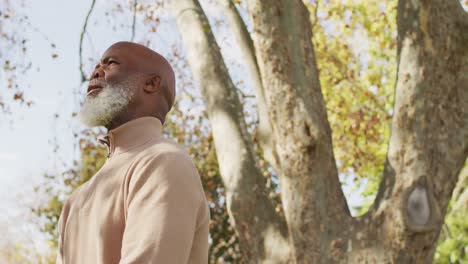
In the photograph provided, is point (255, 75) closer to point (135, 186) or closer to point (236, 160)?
point (236, 160)

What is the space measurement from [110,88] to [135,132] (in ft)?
0.51

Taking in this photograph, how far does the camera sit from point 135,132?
2213 millimetres

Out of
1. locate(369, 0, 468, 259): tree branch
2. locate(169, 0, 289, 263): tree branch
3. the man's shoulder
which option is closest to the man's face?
the man's shoulder

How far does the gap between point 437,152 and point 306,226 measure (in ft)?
3.63

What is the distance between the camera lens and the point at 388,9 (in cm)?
1241

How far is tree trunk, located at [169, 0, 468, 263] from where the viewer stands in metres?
5.36

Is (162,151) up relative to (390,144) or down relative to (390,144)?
up

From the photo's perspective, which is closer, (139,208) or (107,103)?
(139,208)

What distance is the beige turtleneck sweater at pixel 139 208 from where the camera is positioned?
1.91 m

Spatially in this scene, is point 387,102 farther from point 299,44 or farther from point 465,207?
point 299,44

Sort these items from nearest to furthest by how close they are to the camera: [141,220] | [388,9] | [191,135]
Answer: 1. [141,220]
2. [388,9]
3. [191,135]

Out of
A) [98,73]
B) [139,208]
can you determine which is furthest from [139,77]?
[139,208]

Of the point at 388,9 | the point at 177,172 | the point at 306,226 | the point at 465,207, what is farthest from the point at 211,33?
the point at 388,9

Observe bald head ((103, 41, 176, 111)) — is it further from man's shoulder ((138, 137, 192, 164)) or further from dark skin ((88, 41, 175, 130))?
man's shoulder ((138, 137, 192, 164))
